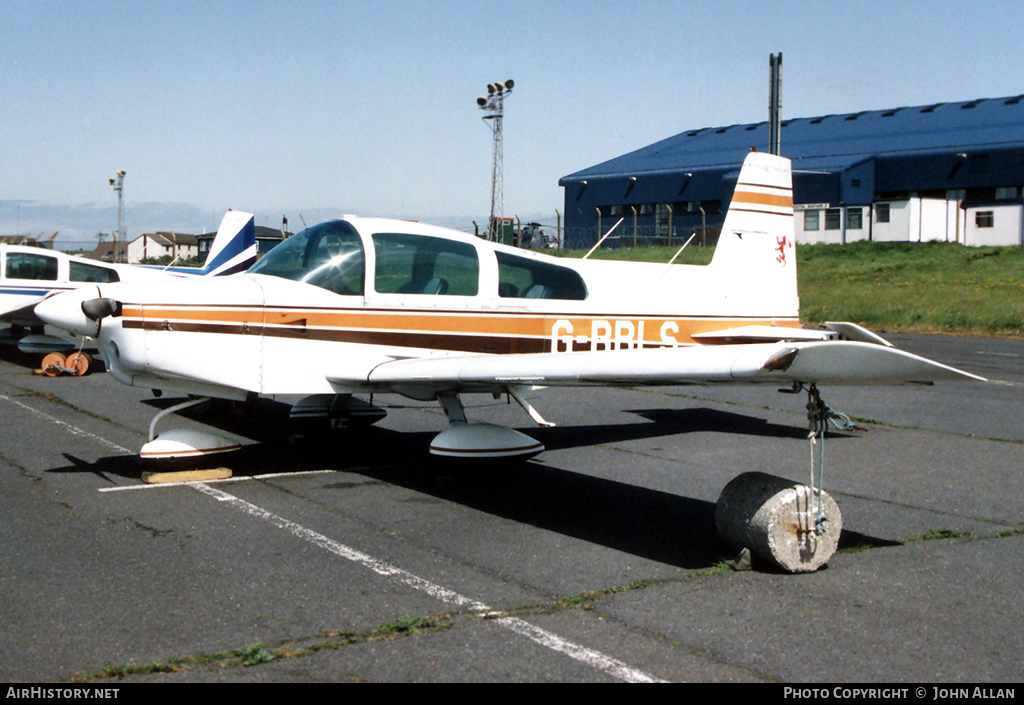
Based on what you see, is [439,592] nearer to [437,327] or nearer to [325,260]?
[437,327]

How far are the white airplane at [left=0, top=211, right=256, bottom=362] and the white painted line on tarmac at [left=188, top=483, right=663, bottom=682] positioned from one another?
32.0 feet

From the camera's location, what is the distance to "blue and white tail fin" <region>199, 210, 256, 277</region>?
18.5 metres

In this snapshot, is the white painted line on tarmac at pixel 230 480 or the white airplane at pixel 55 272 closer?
the white painted line on tarmac at pixel 230 480

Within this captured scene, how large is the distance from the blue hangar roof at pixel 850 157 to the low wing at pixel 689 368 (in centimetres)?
3457

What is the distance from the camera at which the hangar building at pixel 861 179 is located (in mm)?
39781

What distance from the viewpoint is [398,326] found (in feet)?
23.0

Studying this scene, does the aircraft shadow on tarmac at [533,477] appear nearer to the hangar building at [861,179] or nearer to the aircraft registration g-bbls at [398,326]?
the aircraft registration g-bbls at [398,326]

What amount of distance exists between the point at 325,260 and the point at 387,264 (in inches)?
18.2

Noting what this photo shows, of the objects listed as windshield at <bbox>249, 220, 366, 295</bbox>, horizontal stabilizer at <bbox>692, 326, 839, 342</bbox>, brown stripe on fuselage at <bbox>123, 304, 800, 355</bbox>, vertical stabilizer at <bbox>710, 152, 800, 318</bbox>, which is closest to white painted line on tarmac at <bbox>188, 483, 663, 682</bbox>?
brown stripe on fuselage at <bbox>123, 304, 800, 355</bbox>

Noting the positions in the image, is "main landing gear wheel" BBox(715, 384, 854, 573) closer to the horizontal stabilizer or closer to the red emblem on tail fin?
the horizontal stabilizer

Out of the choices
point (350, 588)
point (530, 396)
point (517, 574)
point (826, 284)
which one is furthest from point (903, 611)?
point (826, 284)

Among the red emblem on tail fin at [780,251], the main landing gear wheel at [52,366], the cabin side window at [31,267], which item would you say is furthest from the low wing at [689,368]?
the cabin side window at [31,267]

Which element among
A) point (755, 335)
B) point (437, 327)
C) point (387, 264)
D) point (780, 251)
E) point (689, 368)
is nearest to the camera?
point (689, 368)

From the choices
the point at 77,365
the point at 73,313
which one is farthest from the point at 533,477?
the point at 77,365
